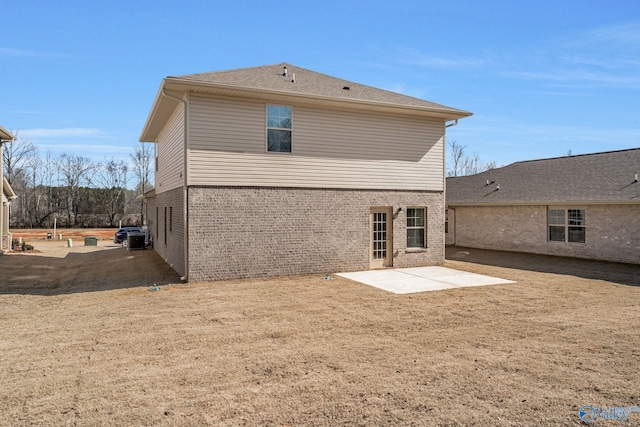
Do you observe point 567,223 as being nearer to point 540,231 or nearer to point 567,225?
point 567,225

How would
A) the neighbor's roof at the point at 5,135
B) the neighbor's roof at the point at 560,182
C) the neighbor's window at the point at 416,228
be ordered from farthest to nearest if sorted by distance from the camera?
1. the neighbor's roof at the point at 5,135
2. the neighbor's roof at the point at 560,182
3. the neighbor's window at the point at 416,228

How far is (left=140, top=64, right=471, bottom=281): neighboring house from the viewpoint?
37.9 feet

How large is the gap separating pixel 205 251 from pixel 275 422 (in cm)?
819

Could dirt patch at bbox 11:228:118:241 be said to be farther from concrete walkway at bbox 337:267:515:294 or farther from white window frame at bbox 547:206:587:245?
white window frame at bbox 547:206:587:245

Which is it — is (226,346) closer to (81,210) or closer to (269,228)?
(269,228)

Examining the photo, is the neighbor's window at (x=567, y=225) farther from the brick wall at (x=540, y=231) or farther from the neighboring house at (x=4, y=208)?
the neighboring house at (x=4, y=208)

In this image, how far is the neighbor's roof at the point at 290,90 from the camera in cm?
1127

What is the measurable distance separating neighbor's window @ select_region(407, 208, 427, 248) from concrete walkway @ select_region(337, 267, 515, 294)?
3.78ft

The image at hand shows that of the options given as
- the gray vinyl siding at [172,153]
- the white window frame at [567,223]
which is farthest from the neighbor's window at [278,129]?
the white window frame at [567,223]

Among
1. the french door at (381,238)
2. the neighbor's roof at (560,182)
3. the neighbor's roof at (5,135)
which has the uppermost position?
the neighbor's roof at (5,135)

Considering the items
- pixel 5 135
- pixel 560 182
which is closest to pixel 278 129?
pixel 5 135

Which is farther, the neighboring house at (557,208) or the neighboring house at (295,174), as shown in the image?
the neighboring house at (557,208)

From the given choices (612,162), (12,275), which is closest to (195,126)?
(12,275)

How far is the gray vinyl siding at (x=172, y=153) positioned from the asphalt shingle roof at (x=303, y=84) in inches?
68.2
